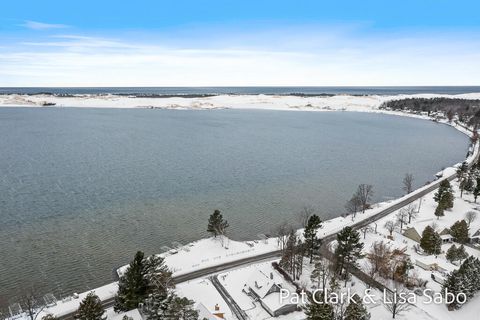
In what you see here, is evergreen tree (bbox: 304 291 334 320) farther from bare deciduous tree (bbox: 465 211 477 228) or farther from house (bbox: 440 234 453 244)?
bare deciduous tree (bbox: 465 211 477 228)

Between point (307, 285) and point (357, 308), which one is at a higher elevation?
point (357, 308)

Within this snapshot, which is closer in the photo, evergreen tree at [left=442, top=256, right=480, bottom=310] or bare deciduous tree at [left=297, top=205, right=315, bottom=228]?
evergreen tree at [left=442, top=256, right=480, bottom=310]

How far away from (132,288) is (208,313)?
22.3ft

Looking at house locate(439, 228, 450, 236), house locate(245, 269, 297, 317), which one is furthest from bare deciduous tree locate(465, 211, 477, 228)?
house locate(245, 269, 297, 317)

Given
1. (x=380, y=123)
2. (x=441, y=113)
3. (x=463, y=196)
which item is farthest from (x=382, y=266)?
(x=441, y=113)

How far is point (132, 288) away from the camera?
2872cm

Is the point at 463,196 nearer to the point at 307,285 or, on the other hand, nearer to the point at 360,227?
the point at 360,227

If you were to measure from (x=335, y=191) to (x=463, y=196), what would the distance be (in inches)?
847

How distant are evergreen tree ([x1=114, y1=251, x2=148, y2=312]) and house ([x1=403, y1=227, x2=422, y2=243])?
32.9 m

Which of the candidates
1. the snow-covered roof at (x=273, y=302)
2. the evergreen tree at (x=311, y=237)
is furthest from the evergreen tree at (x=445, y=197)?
the snow-covered roof at (x=273, y=302)

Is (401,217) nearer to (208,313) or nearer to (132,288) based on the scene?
(208,313)

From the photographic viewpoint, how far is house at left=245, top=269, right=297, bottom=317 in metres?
29.5

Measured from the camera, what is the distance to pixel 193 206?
51.6m

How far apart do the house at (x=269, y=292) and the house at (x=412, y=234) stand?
20253 millimetres
